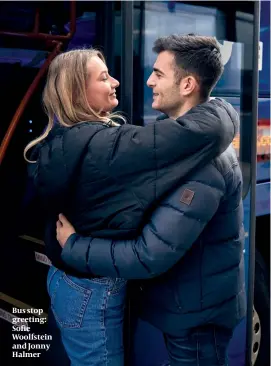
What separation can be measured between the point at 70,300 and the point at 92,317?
0.09 meters

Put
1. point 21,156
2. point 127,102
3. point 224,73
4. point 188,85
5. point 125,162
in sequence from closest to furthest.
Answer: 1. point 125,162
2. point 188,85
3. point 127,102
4. point 224,73
5. point 21,156

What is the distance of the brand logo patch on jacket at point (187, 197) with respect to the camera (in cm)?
164

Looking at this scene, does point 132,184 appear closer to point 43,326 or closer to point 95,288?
point 95,288

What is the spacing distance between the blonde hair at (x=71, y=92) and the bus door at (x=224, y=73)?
36 centimetres

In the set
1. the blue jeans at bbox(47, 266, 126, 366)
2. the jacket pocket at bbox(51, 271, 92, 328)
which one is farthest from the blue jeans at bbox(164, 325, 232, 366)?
the jacket pocket at bbox(51, 271, 92, 328)

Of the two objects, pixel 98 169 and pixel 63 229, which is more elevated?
pixel 98 169

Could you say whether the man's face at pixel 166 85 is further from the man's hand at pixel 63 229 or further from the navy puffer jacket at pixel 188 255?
the man's hand at pixel 63 229

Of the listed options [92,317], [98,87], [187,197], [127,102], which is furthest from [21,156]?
[187,197]

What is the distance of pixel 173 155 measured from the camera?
1.63 m

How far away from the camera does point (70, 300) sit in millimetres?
1816

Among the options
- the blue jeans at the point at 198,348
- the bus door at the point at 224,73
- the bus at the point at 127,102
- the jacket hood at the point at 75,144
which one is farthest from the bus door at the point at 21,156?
the jacket hood at the point at 75,144

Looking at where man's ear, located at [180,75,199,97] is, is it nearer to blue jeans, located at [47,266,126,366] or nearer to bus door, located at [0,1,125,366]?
blue jeans, located at [47,266,126,366]

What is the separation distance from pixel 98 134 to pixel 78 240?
33cm

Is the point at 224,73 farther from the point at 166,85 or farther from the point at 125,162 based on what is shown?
the point at 125,162
